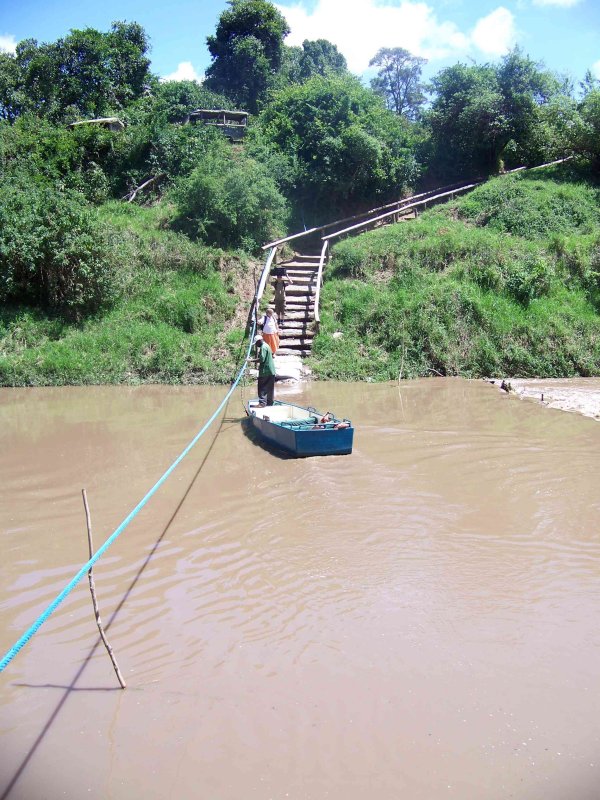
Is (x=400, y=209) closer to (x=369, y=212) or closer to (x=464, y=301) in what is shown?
(x=369, y=212)

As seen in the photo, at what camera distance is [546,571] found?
6.28 metres

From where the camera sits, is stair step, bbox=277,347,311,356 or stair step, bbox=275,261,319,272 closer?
stair step, bbox=277,347,311,356

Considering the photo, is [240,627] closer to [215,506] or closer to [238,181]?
[215,506]

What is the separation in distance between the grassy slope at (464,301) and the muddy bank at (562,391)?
66 cm

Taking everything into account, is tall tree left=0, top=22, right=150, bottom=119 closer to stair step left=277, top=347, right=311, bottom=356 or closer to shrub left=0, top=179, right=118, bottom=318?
shrub left=0, top=179, right=118, bottom=318

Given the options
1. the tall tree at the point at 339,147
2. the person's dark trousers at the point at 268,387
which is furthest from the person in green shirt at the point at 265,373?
the tall tree at the point at 339,147

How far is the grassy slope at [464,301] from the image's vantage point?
1670cm

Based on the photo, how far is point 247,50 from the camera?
34.5 metres

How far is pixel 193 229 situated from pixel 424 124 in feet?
38.9

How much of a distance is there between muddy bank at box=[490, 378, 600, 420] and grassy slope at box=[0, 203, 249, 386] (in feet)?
22.4

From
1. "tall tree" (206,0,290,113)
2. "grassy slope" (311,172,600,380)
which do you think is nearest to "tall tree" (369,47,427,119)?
"tall tree" (206,0,290,113)

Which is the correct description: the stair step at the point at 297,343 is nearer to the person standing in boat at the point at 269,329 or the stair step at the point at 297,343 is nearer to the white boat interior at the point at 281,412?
the person standing in boat at the point at 269,329

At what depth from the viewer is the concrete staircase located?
17.2m

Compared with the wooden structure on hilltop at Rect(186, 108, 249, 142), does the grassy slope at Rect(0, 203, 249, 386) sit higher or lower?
lower
